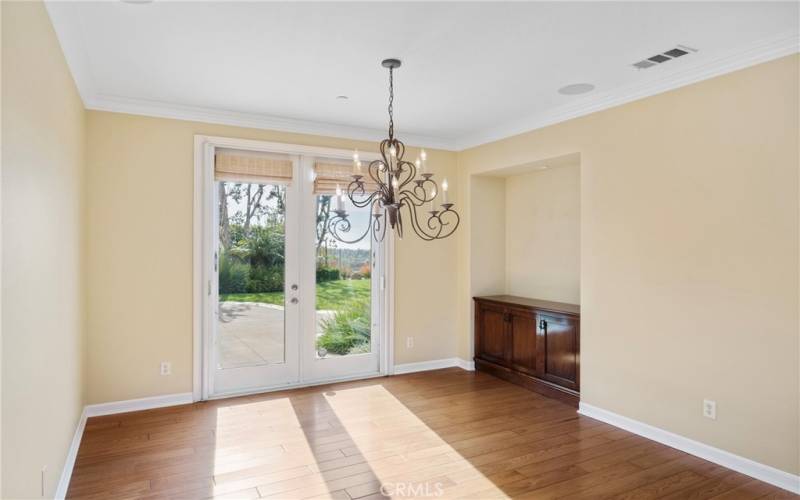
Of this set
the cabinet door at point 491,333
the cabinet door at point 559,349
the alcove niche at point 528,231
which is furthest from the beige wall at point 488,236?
the cabinet door at point 559,349

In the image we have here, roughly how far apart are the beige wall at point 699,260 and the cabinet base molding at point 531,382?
190 mm

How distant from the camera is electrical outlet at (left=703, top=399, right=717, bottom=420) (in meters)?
3.19

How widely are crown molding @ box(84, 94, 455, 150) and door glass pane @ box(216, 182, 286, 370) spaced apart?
23.6 inches

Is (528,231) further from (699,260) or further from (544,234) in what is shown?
→ (699,260)

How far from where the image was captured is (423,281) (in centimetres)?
554

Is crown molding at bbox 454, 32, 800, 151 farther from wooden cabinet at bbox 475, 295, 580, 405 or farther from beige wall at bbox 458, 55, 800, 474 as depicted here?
wooden cabinet at bbox 475, 295, 580, 405

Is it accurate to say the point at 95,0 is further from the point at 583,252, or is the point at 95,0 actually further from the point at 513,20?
the point at 583,252

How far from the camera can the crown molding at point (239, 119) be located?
4.02m

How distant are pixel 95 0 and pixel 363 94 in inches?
76.3

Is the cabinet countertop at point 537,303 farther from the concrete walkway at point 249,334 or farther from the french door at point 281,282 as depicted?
the concrete walkway at point 249,334

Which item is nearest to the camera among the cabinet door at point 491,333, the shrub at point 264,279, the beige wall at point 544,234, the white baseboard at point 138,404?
the white baseboard at point 138,404

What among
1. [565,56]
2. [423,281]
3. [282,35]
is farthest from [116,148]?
[565,56]

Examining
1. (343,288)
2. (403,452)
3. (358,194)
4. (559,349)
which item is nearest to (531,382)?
(559,349)

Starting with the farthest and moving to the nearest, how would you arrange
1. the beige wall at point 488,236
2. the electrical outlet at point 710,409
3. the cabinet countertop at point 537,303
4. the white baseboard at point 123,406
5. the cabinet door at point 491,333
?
the beige wall at point 488,236
the cabinet door at point 491,333
the cabinet countertop at point 537,303
the white baseboard at point 123,406
the electrical outlet at point 710,409
